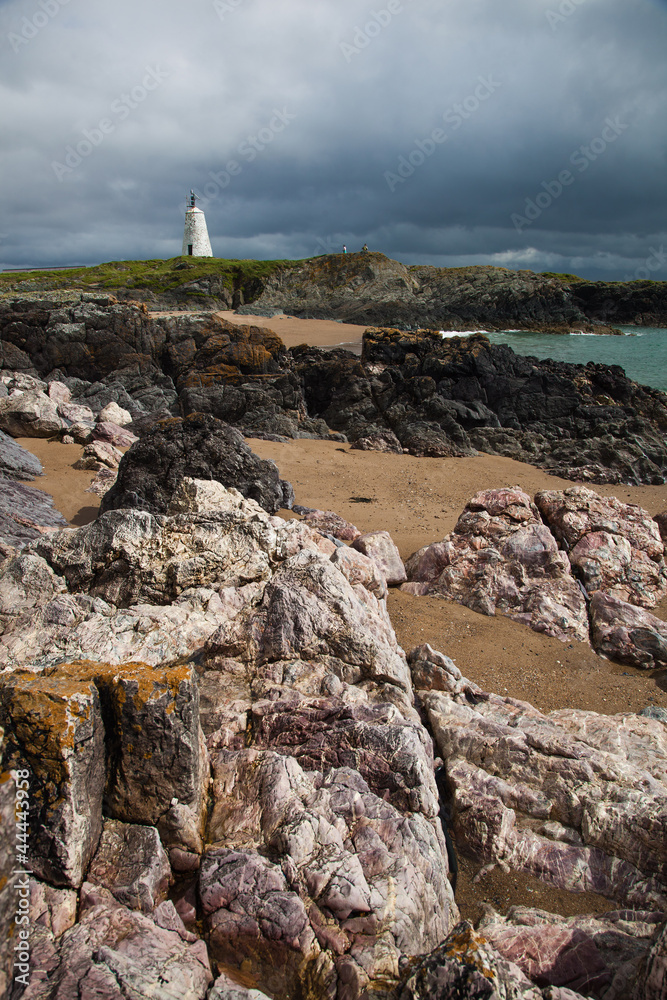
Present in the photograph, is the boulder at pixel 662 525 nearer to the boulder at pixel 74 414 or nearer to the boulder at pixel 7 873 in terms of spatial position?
the boulder at pixel 7 873

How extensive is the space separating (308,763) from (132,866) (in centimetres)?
119

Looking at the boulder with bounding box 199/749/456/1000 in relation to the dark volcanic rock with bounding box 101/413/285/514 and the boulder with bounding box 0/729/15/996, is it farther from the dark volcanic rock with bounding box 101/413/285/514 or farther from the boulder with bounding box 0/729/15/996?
the dark volcanic rock with bounding box 101/413/285/514

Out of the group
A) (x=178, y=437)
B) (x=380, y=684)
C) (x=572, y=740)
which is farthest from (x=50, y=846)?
(x=178, y=437)

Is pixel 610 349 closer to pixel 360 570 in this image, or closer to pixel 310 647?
pixel 360 570

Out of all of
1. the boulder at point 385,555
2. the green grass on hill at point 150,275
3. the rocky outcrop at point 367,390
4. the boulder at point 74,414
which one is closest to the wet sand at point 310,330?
the green grass on hill at point 150,275

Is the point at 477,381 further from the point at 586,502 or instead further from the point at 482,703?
the point at 482,703

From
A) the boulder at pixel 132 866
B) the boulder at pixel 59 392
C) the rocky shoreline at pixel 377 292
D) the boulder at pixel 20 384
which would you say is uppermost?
the rocky shoreline at pixel 377 292

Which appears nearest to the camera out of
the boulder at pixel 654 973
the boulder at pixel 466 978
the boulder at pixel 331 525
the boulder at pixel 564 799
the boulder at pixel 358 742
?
the boulder at pixel 466 978

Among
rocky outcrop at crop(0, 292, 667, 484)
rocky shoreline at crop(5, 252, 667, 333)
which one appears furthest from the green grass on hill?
rocky outcrop at crop(0, 292, 667, 484)

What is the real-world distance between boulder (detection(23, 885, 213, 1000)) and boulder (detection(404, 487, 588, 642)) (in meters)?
5.48

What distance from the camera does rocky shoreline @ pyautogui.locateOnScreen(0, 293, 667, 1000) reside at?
2496mm

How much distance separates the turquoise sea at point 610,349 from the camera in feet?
131

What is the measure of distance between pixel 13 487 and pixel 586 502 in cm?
939

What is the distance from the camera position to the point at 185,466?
31.2 feet
